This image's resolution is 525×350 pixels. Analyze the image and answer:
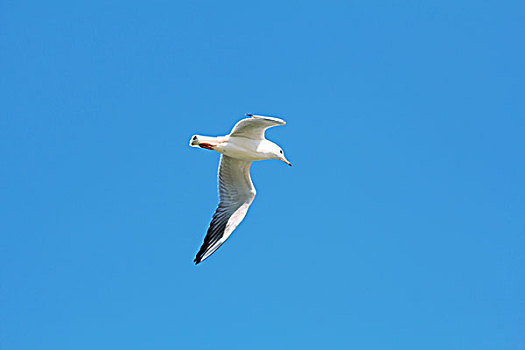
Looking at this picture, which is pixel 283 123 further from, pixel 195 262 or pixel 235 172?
pixel 195 262

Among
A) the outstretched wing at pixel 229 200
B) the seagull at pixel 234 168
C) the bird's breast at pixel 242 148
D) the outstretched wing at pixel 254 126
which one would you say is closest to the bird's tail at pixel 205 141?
the seagull at pixel 234 168

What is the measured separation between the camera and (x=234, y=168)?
1056 centimetres

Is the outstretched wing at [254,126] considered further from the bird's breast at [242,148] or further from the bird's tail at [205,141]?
the bird's tail at [205,141]

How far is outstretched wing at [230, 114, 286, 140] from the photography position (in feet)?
29.8

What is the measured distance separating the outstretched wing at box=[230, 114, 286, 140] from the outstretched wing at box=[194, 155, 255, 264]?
0.67 m

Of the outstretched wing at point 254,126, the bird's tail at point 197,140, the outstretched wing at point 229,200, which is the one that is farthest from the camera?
the outstretched wing at point 229,200

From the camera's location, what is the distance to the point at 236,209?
10727 mm

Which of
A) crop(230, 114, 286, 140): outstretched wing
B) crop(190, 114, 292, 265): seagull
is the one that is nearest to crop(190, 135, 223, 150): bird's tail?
crop(190, 114, 292, 265): seagull

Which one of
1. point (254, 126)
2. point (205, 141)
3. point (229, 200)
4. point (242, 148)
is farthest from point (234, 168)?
point (254, 126)

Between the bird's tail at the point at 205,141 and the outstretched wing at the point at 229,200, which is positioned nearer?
Result: the bird's tail at the point at 205,141

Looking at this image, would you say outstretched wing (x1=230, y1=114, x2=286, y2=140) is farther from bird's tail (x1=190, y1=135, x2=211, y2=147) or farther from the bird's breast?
bird's tail (x1=190, y1=135, x2=211, y2=147)

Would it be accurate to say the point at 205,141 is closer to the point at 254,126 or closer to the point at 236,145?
the point at 236,145

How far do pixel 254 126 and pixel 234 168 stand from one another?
1.15 metres

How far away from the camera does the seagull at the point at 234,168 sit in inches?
388
